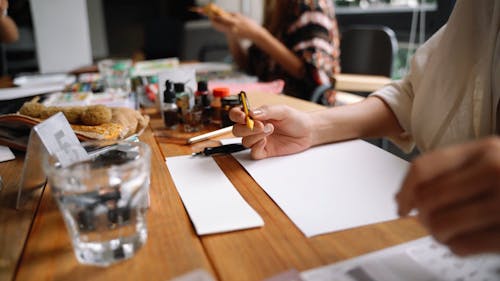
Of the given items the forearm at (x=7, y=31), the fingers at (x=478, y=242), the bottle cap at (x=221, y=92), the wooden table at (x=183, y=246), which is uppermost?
the forearm at (x=7, y=31)

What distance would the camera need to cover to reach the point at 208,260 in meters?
0.38

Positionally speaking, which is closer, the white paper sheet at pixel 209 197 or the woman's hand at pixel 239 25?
the white paper sheet at pixel 209 197

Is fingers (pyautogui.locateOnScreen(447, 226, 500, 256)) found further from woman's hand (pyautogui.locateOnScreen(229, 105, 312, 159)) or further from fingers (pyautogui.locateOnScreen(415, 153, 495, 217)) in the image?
woman's hand (pyautogui.locateOnScreen(229, 105, 312, 159))

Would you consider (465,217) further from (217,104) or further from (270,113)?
(217,104)

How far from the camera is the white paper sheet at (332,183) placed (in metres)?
0.45

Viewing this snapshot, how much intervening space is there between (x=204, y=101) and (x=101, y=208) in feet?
1.76

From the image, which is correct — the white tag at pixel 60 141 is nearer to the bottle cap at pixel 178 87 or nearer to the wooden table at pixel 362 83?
the bottle cap at pixel 178 87

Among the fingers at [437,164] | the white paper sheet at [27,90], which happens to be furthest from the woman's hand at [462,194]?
the white paper sheet at [27,90]

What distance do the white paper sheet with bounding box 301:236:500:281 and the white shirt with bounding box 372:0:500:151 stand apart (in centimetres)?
36

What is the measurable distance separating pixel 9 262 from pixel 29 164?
0.48 ft

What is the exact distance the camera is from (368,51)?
1.96 meters

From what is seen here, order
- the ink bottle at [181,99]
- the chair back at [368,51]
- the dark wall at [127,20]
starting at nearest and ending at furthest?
the ink bottle at [181,99], the chair back at [368,51], the dark wall at [127,20]

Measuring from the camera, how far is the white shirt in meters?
0.63

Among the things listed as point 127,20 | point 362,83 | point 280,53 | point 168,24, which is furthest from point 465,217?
point 127,20
